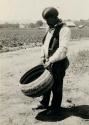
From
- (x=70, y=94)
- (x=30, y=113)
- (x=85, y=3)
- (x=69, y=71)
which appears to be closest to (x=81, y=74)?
(x=69, y=71)

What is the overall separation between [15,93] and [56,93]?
1661mm

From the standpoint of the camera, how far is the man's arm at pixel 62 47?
4.91 m

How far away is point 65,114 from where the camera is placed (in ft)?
17.5

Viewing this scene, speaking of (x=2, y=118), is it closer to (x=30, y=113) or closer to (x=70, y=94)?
(x=30, y=113)

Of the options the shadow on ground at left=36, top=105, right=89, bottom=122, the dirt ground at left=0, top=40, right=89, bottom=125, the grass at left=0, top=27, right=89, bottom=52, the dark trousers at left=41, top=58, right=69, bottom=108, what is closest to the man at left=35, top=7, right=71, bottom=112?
the dark trousers at left=41, top=58, right=69, bottom=108

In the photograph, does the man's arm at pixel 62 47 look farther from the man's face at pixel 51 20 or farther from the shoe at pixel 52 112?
the shoe at pixel 52 112

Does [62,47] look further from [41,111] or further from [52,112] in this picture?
[41,111]

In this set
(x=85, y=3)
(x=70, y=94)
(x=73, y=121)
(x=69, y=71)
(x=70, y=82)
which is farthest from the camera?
(x=69, y=71)

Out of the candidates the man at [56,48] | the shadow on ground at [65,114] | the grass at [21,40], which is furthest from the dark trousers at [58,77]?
the grass at [21,40]

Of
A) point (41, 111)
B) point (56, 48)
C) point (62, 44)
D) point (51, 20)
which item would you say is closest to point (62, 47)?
point (62, 44)

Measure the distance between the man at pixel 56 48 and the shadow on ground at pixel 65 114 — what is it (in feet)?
0.36

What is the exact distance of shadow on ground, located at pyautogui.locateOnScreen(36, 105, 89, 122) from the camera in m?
5.20

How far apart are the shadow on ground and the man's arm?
0.82m

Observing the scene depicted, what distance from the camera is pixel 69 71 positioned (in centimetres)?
913
